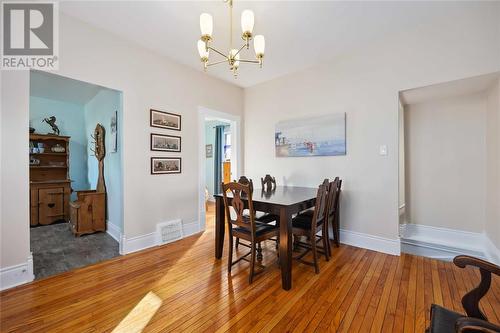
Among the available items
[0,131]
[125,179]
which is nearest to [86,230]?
[125,179]

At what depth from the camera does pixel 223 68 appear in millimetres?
3635

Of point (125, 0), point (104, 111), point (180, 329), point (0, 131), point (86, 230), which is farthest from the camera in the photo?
point (104, 111)

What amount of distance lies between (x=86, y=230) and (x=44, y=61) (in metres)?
2.47

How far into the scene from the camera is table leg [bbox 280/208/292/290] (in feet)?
6.54

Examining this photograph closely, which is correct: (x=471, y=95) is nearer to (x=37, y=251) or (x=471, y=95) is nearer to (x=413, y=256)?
(x=413, y=256)

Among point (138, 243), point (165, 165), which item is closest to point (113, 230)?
point (138, 243)

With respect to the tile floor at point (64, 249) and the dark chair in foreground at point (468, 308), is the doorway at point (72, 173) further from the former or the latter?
the dark chair in foreground at point (468, 308)

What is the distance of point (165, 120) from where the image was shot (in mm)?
3232

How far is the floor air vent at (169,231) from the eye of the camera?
123 inches

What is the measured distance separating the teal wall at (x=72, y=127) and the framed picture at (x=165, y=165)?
3.19 m

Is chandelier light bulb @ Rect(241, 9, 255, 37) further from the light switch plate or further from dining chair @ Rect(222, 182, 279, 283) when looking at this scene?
the light switch plate

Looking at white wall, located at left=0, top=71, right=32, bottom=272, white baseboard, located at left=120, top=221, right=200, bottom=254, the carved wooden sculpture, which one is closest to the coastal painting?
white baseboard, located at left=120, top=221, right=200, bottom=254

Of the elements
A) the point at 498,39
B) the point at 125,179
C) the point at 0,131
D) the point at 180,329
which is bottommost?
the point at 180,329

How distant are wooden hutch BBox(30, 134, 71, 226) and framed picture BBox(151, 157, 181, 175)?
2.74m
